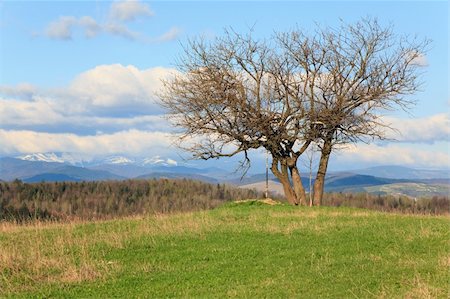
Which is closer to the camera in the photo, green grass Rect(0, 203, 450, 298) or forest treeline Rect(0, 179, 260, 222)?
green grass Rect(0, 203, 450, 298)

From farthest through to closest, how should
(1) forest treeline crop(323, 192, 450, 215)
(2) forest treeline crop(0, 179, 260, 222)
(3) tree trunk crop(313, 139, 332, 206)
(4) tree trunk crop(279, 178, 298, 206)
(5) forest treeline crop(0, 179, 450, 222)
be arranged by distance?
(1) forest treeline crop(323, 192, 450, 215) → (5) forest treeline crop(0, 179, 450, 222) → (2) forest treeline crop(0, 179, 260, 222) → (4) tree trunk crop(279, 178, 298, 206) → (3) tree trunk crop(313, 139, 332, 206)

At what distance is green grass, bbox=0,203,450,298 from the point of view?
13.3 meters

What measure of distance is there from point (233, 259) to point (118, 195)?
92154 millimetres

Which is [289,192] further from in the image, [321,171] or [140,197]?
[140,197]

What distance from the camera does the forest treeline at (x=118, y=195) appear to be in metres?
89.1

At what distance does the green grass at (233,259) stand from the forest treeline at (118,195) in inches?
2370

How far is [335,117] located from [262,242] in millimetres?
17862

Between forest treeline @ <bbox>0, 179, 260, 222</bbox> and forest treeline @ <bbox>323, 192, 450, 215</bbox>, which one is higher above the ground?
forest treeline @ <bbox>0, 179, 260, 222</bbox>

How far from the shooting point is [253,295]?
12531 mm

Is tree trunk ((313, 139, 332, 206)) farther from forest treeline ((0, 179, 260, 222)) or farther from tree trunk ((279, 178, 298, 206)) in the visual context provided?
forest treeline ((0, 179, 260, 222))

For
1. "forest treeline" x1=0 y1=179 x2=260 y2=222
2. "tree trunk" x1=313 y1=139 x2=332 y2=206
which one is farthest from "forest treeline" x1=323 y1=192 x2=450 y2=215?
"tree trunk" x1=313 y1=139 x2=332 y2=206

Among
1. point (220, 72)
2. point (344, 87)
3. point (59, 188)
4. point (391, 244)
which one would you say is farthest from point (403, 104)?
point (59, 188)

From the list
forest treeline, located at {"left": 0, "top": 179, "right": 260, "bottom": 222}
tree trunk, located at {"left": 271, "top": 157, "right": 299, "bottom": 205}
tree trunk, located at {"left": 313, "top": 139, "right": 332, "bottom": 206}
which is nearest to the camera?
tree trunk, located at {"left": 313, "top": 139, "right": 332, "bottom": 206}

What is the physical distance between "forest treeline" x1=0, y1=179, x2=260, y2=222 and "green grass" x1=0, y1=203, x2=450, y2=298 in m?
60.2
